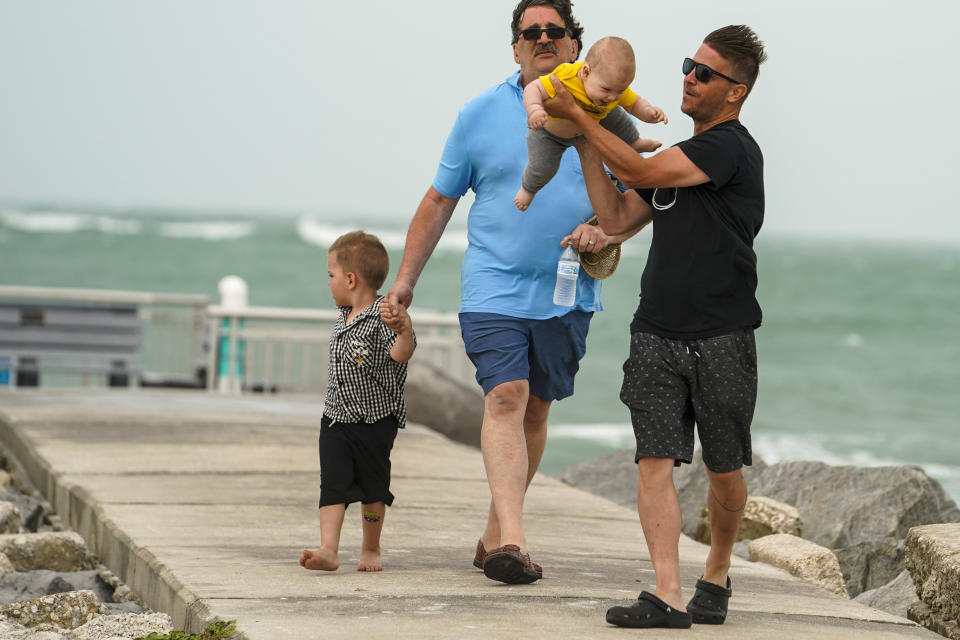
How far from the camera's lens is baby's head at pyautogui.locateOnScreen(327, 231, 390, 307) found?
16.7 ft

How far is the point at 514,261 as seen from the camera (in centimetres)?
503

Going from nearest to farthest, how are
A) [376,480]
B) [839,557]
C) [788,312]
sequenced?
[376,480] → [839,557] → [788,312]

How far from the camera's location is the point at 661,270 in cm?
424

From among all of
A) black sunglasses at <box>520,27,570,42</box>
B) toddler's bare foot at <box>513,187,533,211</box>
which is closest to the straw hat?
toddler's bare foot at <box>513,187,533,211</box>

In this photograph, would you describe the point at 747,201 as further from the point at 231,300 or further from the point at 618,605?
the point at 231,300

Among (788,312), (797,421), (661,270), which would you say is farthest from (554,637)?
(788,312)

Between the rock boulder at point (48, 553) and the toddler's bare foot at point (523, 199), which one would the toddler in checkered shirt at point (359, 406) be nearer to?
the toddler's bare foot at point (523, 199)

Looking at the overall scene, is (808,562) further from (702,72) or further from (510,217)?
(702,72)

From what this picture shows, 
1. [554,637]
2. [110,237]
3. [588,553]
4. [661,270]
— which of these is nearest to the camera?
[554,637]

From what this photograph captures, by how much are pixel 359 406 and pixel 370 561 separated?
0.58 m

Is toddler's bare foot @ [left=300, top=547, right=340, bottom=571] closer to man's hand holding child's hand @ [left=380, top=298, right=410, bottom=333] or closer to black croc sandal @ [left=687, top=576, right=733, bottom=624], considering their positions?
man's hand holding child's hand @ [left=380, top=298, right=410, bottom=333]

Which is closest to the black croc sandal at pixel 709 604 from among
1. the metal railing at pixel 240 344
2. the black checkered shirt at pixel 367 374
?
the black checkered shirt at pixel 367 374

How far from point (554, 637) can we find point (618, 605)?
539 millimetres

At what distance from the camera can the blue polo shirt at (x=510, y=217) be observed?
502cm
